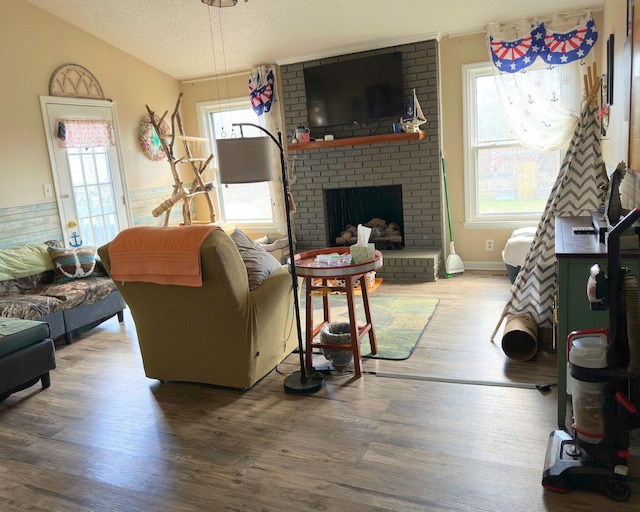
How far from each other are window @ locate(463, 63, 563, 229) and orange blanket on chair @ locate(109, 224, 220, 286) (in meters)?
3.40

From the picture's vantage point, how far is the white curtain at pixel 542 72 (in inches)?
180

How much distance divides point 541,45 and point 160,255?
3919 millimetres

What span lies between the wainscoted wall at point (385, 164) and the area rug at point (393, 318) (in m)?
1.20

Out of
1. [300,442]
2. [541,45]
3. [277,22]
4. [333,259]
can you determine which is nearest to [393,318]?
[333,259]

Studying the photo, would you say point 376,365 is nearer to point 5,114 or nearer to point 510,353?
point 510,353

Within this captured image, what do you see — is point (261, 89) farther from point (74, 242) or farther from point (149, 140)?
point (74, 242)

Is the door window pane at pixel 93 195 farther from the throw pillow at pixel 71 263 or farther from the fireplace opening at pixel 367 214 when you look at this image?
the fireplace opening at pixel 367 214

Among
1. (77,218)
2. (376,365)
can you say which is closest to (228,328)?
(376,365)

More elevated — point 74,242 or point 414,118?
point 414,118

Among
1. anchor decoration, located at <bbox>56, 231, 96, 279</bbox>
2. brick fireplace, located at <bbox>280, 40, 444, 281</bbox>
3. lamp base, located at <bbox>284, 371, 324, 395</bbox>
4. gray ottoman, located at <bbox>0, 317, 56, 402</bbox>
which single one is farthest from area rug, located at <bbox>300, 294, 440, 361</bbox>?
anchor decoration, located at <bbox>56, 231, 96, 279</bbox>

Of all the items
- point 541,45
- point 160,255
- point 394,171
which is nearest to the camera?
point 160,255

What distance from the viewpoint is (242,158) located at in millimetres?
2805

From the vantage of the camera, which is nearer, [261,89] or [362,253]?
[362,253]

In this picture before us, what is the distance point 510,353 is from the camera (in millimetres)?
3174
